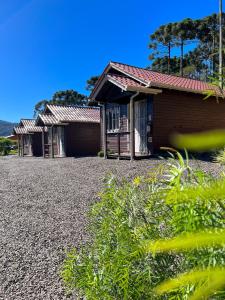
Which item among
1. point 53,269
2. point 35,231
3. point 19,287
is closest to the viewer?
point 19,287

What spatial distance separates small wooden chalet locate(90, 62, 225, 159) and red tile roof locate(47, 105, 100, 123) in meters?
5.61

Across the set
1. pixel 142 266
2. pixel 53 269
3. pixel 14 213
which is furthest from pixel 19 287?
pixel 14 213

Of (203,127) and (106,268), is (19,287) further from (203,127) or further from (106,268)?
→ (203,127)

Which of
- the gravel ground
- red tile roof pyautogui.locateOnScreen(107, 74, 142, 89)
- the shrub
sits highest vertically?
red tile roof pyautogui.locateOnScreen(107, 74, 142, 89)

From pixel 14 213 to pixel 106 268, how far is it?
4199mm

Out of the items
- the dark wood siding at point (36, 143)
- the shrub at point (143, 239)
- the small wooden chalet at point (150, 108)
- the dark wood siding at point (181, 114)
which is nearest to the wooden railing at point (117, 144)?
the small wooden chalet at point (150, 108)

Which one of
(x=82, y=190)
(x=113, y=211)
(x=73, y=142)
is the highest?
(x=73, y=142)

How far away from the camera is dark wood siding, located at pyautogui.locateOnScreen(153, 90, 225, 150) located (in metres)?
11.8

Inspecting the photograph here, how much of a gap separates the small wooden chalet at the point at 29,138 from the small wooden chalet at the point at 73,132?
486 centimetres

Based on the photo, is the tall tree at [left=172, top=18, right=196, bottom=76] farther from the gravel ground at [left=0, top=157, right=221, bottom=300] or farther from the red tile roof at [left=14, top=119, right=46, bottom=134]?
the gravel ground at [left=0, top=157, right=221, bottom=300]

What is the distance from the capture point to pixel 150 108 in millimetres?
11602

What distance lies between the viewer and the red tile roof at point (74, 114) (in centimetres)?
1947

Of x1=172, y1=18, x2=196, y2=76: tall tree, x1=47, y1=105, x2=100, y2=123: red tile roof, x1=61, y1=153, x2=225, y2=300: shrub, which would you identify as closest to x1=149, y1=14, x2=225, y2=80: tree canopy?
x1=172, y1=18, x2=196, y2=76: tall tree

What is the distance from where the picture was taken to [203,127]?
43.3ft
